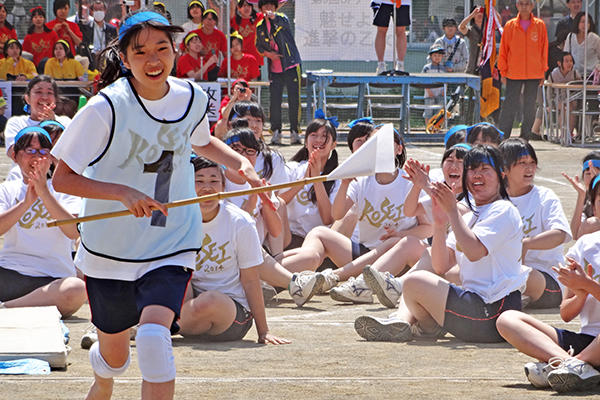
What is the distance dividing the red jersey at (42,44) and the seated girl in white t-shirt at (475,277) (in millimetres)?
11958

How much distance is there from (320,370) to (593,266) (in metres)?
1.29

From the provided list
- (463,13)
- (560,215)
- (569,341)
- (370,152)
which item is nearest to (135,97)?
(370,152)

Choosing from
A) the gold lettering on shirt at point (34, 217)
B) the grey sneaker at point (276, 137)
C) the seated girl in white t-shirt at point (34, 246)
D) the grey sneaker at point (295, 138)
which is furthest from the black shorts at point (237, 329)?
the grey sneaker at point (295, 138)

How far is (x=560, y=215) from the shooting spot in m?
6.31

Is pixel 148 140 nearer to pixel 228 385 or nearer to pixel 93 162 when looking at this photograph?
pixel 93 162

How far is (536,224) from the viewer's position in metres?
6.39

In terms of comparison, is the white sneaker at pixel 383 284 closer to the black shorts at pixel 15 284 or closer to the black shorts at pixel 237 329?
the black shorts at pixel 237 329

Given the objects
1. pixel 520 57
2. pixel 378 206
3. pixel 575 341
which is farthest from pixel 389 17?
pixel 575 341

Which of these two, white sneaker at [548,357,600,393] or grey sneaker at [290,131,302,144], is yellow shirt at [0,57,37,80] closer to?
grey sneaker at [290,131,302,144]

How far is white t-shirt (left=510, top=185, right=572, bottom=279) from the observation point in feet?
20.9

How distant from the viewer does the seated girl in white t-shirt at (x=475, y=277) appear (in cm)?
534

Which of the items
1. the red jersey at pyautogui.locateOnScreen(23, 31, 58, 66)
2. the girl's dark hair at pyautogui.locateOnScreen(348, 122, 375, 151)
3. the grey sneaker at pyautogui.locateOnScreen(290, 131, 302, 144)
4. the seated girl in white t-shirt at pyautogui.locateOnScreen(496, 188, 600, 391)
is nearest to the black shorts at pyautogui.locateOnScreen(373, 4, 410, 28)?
the grey sneaker at pyautogui.locateOnScreen(290, 131, 302, 144)

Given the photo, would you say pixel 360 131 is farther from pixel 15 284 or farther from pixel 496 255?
pixel 15 284

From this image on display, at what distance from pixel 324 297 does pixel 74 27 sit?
35.3 ft
